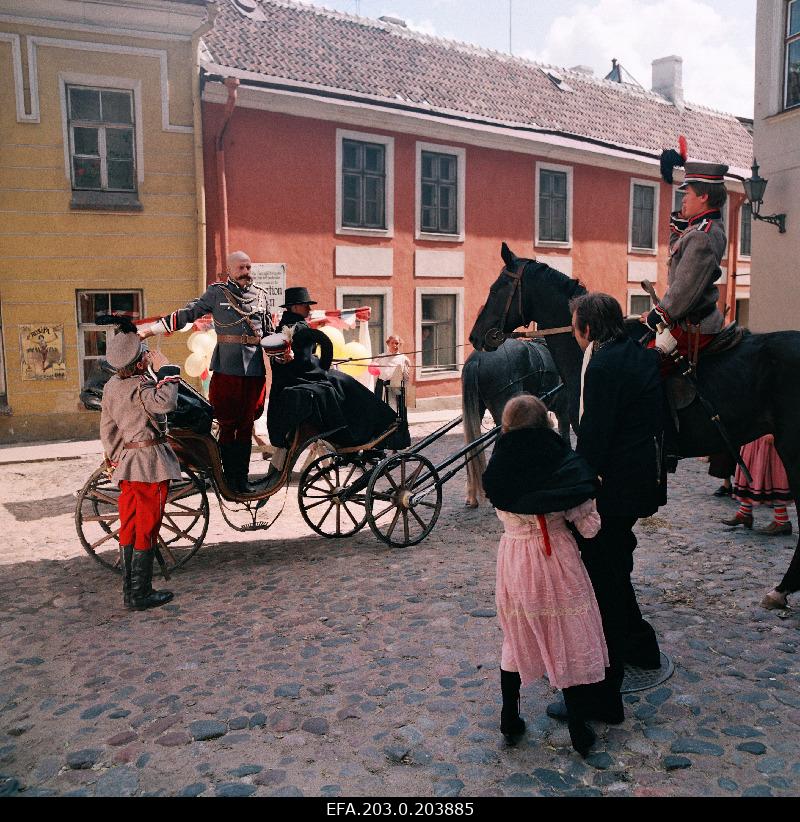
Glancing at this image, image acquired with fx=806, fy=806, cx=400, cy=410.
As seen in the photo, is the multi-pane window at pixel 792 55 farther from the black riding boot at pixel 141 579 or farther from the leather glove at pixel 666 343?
the black riding boot at pixel 141 579

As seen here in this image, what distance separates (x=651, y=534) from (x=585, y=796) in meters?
4.18

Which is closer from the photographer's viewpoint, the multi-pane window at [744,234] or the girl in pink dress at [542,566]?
the girl in pink dress at [542,566]

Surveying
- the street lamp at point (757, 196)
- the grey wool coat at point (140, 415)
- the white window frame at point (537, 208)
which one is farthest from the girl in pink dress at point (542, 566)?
the white window frame at point (537, 208)

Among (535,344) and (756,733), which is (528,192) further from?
(756,733)

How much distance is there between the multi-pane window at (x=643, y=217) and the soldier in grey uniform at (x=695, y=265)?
55.1ft

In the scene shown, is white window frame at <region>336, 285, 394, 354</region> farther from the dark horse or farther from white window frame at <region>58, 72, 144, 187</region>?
the dark horse

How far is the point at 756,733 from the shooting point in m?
3.67

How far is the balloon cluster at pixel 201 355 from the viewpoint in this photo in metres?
9.43

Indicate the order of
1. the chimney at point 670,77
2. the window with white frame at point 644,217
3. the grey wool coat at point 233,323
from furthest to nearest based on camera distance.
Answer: the chimney at point 670,77 → the window with white frame at point 644,217 → the grey wool coat at point 233,323

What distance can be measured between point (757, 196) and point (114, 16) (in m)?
10.6

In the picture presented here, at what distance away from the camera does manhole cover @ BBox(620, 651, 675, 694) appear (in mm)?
4168

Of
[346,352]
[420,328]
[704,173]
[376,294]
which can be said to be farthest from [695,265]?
[420,328]

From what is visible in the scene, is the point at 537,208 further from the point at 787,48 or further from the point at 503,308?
the point at 503,308

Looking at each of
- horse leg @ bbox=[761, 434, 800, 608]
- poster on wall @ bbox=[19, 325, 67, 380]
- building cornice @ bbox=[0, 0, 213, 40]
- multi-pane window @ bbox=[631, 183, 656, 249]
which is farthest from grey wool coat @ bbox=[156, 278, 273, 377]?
multi-pane window @ bbox=[631, 183, 656, 249]
